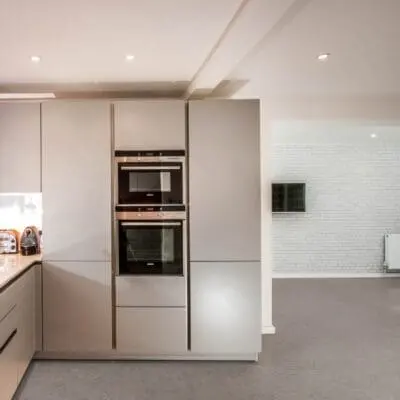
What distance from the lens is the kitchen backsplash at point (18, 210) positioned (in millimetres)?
3600

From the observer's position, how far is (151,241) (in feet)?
10.6

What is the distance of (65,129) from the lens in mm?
3207

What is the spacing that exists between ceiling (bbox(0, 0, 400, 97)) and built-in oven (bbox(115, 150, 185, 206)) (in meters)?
0.65

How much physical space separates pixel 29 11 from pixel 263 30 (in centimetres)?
123

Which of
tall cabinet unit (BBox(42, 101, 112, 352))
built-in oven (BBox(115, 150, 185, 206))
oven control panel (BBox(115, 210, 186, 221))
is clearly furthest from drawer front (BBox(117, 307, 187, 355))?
built-in oven (BBox(115, 150, 185, 206))

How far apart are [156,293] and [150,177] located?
97cm

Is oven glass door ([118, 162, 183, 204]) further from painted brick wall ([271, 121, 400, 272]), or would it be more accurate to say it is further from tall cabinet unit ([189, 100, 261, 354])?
painted brick wall ([271, 121, 400, 272])

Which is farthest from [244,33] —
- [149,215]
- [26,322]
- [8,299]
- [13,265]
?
[26,322]

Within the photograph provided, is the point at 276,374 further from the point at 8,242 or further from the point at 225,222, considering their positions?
the point at 8,242

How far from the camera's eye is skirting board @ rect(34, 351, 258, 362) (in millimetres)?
3277

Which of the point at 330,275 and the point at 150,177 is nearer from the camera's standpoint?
the point at 150,177

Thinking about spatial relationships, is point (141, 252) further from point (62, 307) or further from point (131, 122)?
point (131, 122)

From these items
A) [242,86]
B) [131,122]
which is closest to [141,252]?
[131,122]

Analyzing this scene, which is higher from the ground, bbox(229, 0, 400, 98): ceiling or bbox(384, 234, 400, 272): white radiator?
bbox(229, 0, 400, 98): ceiling
